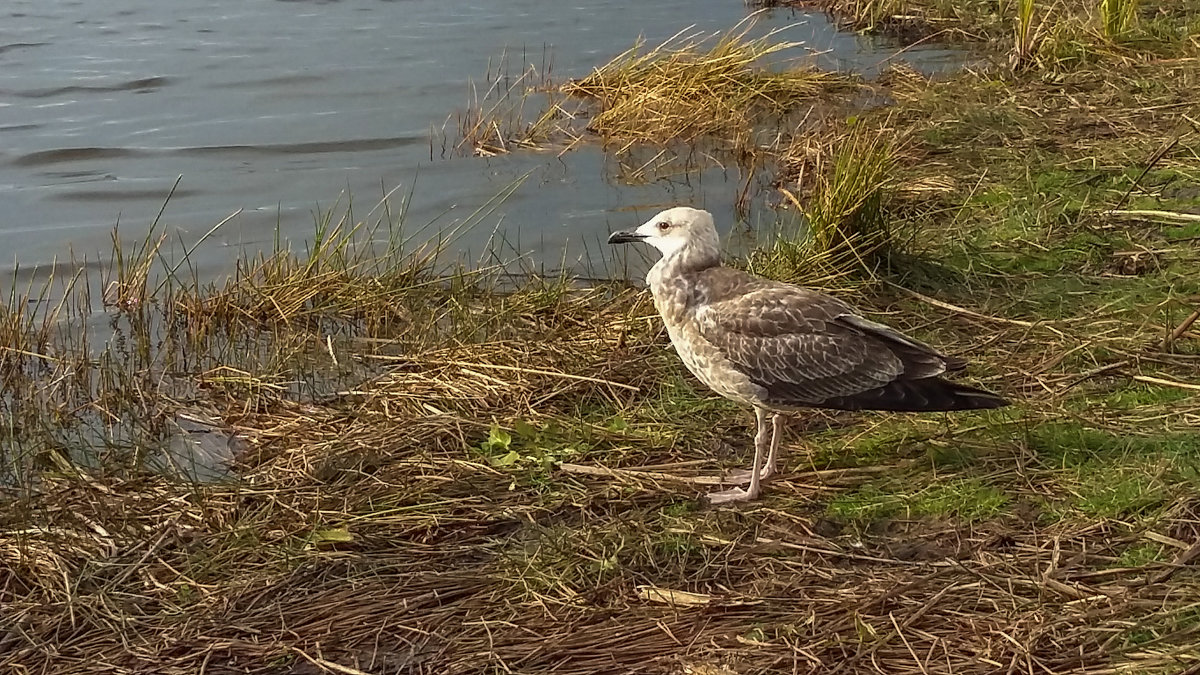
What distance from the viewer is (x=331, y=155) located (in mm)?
10906

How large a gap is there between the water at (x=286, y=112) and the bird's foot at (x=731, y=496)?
3.85 metres

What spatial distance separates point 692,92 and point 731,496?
6951 mm

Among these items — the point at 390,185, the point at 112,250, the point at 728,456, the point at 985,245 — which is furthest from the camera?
the point at 390,185

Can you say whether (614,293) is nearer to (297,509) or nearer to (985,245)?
(985,245)

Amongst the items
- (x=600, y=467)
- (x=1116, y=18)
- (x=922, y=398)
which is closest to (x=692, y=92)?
(x=1116, y=18)

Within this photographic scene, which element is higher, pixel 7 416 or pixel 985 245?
pixel 985 245

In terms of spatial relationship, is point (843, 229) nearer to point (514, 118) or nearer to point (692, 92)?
point (692, 92)

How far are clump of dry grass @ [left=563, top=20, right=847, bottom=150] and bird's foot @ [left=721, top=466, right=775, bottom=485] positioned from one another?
5832 mm

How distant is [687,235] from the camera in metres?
5.43

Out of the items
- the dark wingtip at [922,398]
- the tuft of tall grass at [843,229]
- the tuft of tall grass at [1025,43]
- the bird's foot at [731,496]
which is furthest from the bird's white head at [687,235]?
the tuft of tall grass at [1025,43]

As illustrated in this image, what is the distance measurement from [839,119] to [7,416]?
6.68 m

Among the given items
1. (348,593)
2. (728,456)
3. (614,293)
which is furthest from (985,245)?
(348,593)

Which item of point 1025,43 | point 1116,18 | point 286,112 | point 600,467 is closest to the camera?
point 600,467

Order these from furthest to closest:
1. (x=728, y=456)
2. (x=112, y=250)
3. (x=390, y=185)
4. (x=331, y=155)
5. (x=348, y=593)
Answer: (x=331, y=155) < (x=390, y=185) < (x=112, y=250) < (x=728, y=456) < (x=348, y=593)
